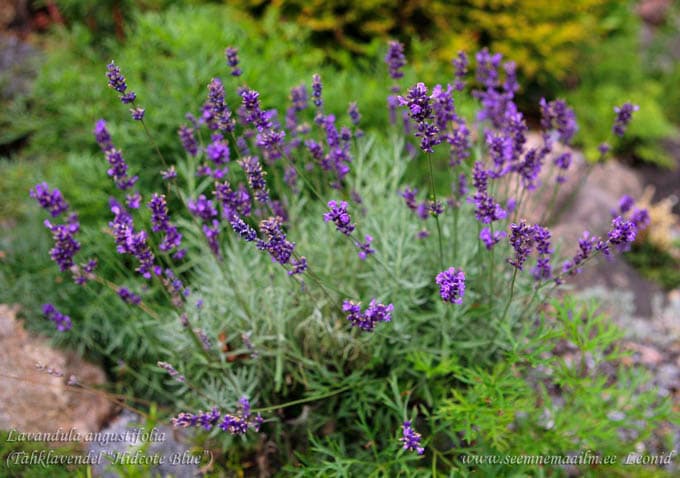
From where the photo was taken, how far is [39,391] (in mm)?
2619

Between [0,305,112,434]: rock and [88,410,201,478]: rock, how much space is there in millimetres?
128

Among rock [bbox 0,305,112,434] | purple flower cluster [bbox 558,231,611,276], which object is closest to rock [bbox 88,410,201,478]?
rock [bbox 0,305,112,434]

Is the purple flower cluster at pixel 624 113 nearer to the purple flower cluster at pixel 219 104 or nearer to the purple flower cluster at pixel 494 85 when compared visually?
the purple flower cluster at pixel 494 85

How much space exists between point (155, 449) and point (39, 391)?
672 mm

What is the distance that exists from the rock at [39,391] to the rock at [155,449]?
13 centimetres

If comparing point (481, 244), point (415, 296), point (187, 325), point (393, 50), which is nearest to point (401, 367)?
point (415, 296)

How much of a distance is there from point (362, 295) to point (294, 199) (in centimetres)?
56

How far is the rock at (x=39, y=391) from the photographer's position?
2.55m

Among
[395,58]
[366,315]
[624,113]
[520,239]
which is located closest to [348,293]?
[366,315]

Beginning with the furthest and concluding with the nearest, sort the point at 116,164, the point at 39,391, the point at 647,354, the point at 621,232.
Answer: the point at 647,354, the point at 39,391, the point at 116,164, the point at 621,232

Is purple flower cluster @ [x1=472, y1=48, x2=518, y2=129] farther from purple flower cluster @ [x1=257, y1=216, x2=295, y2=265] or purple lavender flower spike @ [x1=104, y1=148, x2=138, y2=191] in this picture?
purple lavender flower spike @ [x1=104, y1=148, x2=138, y2=191]

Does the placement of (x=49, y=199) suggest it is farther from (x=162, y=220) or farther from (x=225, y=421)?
(x=225, y=421)

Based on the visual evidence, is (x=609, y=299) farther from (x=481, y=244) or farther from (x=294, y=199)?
(x=294, y=199)

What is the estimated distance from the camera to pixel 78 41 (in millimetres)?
4551
